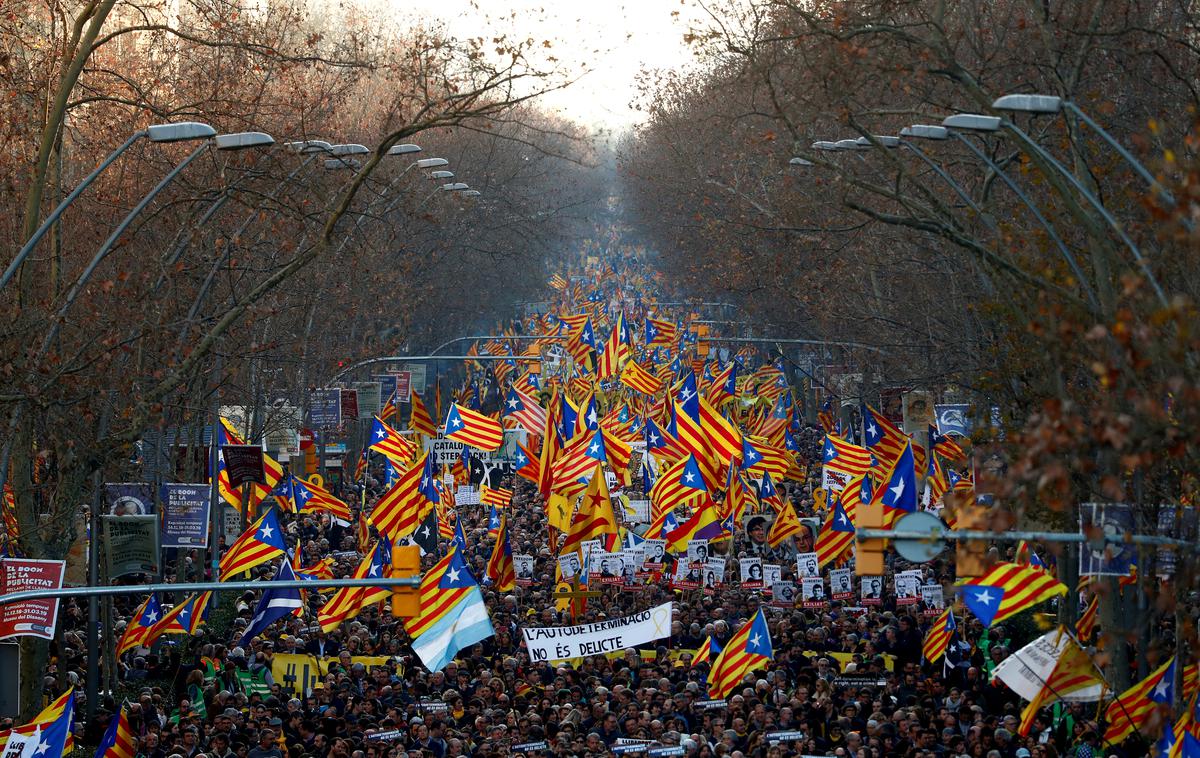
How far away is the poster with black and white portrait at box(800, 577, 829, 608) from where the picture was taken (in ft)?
79.4

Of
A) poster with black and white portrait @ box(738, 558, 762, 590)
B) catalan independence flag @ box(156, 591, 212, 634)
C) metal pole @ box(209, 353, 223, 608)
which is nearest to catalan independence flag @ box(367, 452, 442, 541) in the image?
catalan independence flag @ box(156, 591, 212, 634)

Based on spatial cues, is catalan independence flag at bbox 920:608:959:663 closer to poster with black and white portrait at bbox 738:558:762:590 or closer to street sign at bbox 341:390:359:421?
poster with black and white portrait at bbox 738:558:762:590

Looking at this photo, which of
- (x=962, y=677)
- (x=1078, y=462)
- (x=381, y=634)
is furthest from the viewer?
(x=381, y=634)

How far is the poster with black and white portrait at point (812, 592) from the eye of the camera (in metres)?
24.2

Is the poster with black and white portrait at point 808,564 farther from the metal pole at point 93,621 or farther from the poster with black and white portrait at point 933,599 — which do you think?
the metal pole at point 93,621

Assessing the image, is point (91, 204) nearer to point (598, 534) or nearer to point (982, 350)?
point (598, 534)

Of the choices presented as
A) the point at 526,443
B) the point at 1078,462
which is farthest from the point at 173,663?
the point at 1078,462

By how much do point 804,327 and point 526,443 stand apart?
1771 centimetres

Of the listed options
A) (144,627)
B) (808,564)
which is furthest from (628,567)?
(144,627)

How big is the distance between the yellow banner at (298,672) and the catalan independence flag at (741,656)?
→ 418cm

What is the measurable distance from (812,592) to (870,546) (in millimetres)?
11910

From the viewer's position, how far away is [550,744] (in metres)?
17.7

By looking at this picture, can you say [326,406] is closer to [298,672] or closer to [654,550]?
[654,550]

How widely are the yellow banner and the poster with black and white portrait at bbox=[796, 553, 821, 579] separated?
19.6 feet
